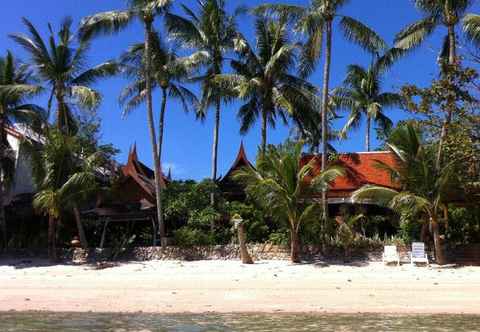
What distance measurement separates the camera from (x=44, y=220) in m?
23.5

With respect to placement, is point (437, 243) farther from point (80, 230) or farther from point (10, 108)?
point (10, 108)

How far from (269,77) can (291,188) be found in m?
7.16

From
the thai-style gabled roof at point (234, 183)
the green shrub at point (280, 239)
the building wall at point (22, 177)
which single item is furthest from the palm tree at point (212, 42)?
the building wall at point (22, 177)

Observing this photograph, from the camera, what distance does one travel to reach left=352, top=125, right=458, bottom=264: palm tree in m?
17.5

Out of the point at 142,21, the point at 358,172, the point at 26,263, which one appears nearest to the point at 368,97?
the point at 358,172

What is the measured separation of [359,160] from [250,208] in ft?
18.3

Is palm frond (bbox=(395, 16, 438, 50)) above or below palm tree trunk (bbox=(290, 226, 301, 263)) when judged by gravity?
above

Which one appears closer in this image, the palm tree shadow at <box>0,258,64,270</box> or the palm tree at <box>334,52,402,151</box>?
the palm tree shadow at <box>0,258,64,270</box>

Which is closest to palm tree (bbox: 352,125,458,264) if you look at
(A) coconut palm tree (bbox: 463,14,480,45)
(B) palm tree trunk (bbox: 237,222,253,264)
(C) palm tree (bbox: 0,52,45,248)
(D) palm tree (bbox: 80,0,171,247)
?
(B) palm tree trunk (bbox: 237,222,253,264)

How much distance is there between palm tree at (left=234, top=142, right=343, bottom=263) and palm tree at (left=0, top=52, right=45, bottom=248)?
932cm

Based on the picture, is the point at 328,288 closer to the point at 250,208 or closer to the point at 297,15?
the point at 250,208

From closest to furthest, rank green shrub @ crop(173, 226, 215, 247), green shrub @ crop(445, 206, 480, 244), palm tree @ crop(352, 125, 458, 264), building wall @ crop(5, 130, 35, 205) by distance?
1. palm tree @ crop(352, 125, 458, 264)
2. green shrub @ crop(445, 206, 480, 244)
3. green shrub @ crop(173, 226, 215, 247)
4. building wall @ crop(5, 130, 35, 205)

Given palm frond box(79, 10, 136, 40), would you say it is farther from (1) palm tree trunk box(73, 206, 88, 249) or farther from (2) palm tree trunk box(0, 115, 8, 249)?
(1) palm tree trunk box(73, 206, 88, 249)

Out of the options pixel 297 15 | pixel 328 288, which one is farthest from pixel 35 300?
pixel 297 15
